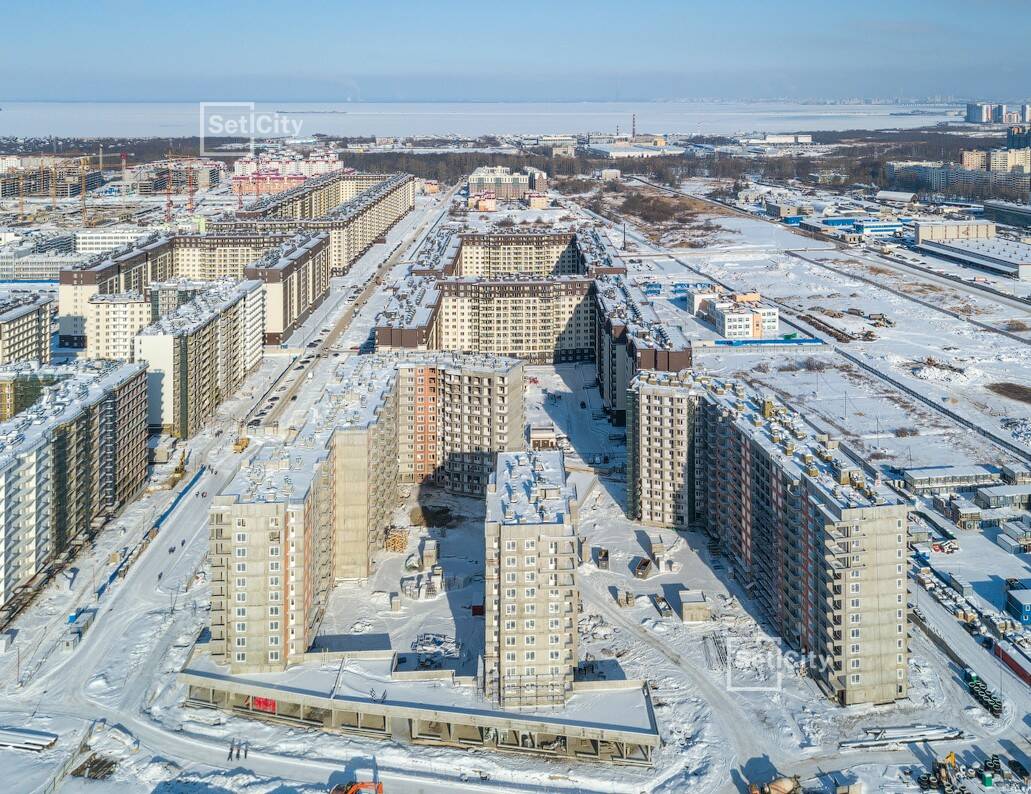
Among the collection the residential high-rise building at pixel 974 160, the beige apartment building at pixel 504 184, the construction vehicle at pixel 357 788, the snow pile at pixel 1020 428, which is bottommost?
the construction vehicle at pixel 357 788

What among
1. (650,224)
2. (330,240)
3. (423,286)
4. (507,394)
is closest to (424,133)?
(650,224)

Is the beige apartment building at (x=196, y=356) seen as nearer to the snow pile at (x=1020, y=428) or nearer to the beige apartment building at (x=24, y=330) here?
the beige apartment building at (x=24, y=330)

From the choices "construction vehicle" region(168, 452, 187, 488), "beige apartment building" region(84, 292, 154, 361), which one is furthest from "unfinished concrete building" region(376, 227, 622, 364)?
"construction vehicle" region(168, 452, 187, 488)

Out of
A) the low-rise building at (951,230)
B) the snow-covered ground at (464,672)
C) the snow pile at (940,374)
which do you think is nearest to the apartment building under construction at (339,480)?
the snow-covered ground at (464,672)

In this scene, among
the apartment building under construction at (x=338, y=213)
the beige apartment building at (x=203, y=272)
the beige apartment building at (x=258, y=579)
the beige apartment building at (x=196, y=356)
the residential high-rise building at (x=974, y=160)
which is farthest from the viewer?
the residential high-rise building at (x=974, y=160)

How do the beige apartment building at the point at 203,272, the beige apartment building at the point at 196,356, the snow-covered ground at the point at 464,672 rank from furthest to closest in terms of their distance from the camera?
the beige apartment building at the point at 203,272, the beige apartment building at the point at 196,356, the snow-covered ground at the point at 464,672

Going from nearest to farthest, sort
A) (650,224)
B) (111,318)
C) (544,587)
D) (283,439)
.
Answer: (544,587), (283,439), (111,318), (650,224)

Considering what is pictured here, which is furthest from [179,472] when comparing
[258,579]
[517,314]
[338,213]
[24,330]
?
[338,213]

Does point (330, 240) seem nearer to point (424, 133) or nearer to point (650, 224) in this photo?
point (650, 224)
